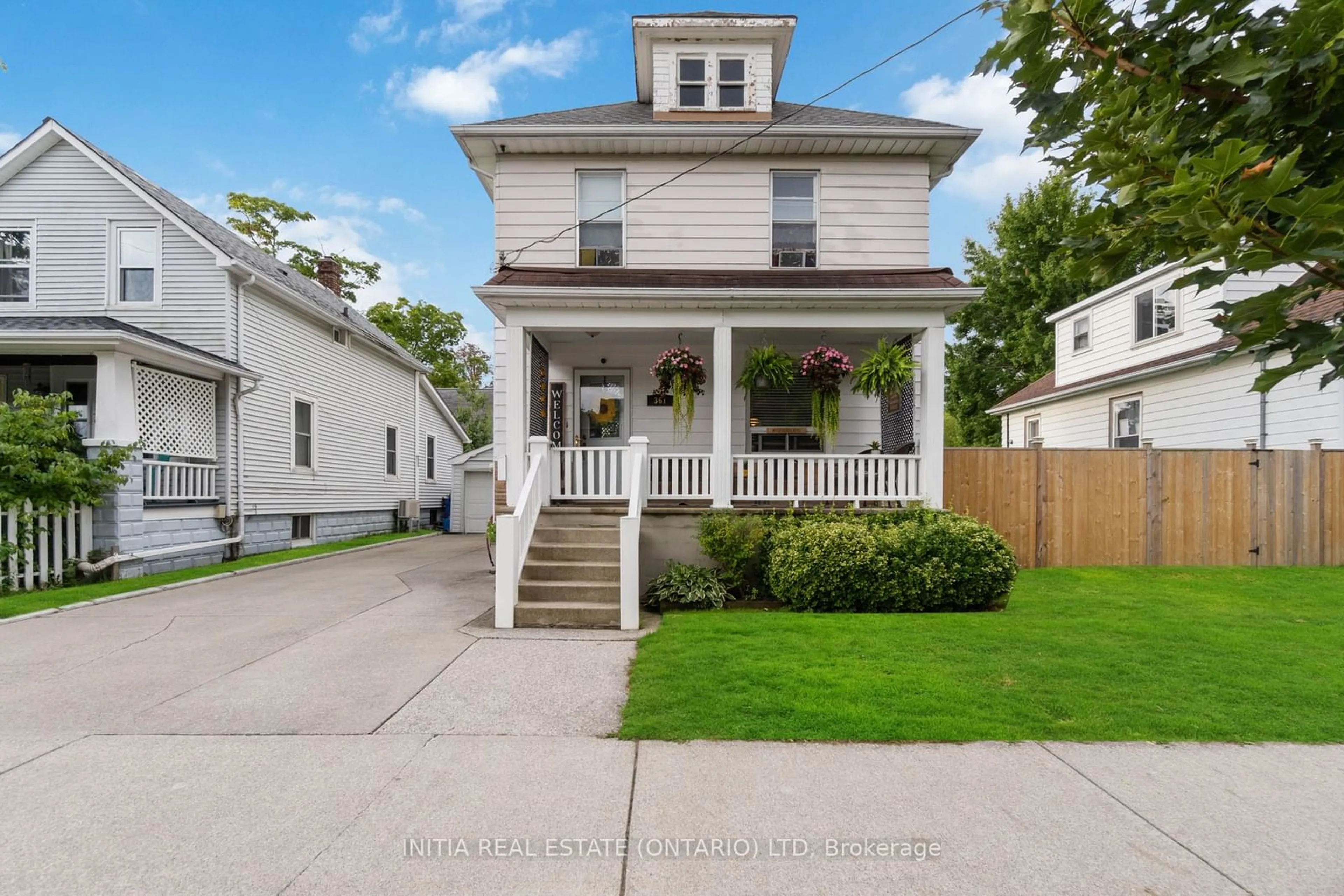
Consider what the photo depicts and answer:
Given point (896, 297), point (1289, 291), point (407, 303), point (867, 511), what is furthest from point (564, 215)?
point (407, 303)

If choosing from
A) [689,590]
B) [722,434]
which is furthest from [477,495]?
[689,590]

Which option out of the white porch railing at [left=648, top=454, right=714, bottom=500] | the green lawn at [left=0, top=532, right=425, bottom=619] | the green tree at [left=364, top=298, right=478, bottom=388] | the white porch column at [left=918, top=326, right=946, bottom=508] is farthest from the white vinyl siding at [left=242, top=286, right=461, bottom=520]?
the white porch column at [left=918, top=326, right=946, bottom=508]

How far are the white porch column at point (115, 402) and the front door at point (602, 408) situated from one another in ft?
21.3

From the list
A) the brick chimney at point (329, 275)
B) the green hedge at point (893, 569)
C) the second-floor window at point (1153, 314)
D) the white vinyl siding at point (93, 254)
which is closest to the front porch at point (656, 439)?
the green hedge at point (893, 569)

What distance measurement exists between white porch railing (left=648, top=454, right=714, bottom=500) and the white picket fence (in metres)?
7.96

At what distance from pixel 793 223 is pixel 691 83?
3.02 m

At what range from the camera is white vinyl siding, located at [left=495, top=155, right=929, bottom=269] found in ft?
32.7

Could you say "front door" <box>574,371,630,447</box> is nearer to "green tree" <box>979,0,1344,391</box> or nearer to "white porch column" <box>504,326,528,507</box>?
"white porch column" <box>504,326,528,507</box>

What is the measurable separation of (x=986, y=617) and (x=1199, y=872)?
4157 millimetres

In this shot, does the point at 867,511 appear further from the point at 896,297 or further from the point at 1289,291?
the point at 1289,291

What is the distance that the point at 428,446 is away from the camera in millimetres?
21422

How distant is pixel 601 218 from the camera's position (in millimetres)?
9992

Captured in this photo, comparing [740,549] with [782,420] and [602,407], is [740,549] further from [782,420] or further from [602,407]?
[602,407]

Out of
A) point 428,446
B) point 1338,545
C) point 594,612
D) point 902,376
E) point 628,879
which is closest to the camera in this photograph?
point 628,879
